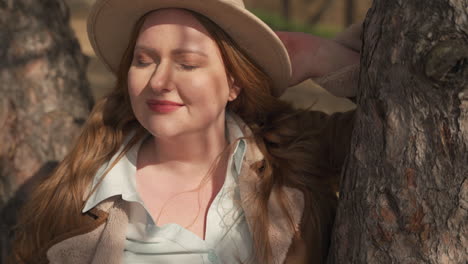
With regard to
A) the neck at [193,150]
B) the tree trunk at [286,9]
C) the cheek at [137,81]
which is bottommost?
the tree trunk at [286,9]

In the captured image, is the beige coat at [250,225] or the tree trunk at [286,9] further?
the tree trunk at [286,9]

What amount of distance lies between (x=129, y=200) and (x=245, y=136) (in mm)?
523

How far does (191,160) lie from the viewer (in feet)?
8.20

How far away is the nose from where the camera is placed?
2.24 m

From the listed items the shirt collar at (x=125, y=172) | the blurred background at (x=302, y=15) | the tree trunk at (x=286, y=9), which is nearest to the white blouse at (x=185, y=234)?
the shirt collar at (x=125, y=172)

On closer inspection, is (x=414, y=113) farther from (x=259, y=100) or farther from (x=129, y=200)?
(x=129, y=200)

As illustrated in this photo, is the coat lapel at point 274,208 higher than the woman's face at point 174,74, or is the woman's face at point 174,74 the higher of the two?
the woman's face at point 174,74

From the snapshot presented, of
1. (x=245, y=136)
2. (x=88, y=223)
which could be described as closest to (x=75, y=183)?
(x=88, y=223)

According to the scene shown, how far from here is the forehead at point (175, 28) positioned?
2268 millimetres

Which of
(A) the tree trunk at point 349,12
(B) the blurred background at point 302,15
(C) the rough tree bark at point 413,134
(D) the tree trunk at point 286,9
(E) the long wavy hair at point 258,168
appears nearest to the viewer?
(C) the rough tree bark at point 413,134

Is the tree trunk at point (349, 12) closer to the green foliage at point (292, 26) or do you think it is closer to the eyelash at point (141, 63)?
the green foliage at point (292, 26)

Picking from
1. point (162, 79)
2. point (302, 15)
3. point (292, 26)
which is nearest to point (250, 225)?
point (162, 79)

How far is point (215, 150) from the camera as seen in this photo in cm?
252

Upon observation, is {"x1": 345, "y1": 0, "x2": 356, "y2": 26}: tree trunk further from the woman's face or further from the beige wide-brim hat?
the woman's face
